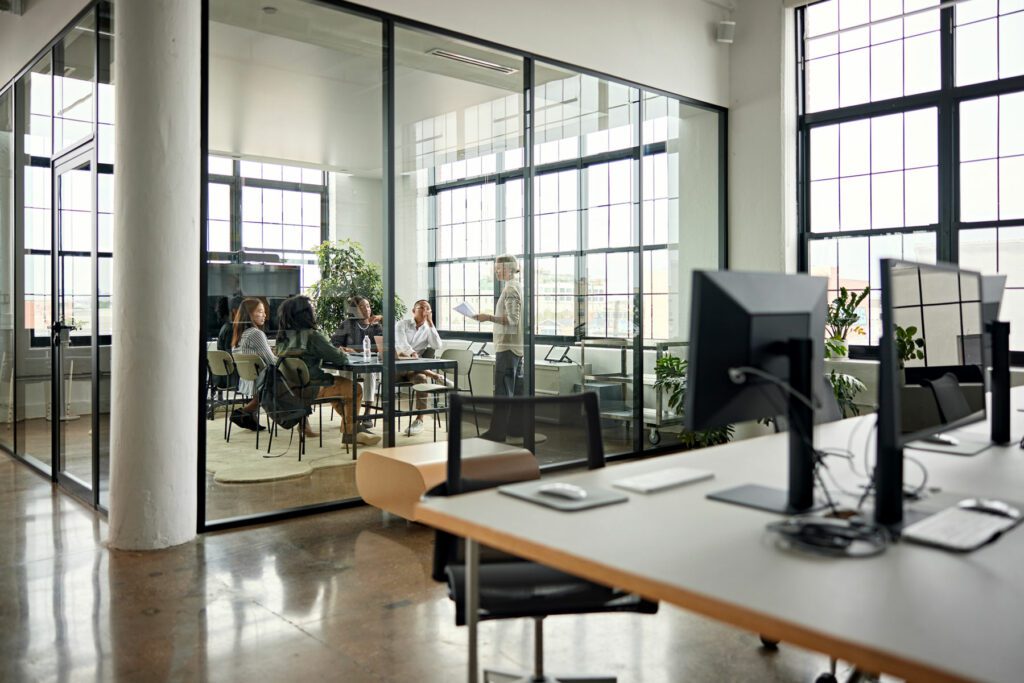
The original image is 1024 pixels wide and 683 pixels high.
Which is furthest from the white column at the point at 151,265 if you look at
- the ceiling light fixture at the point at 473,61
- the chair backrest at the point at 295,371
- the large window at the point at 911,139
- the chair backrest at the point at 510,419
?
the large window at the point at 911,139

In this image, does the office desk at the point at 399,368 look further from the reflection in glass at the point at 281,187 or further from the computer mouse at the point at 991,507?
the computer mouse at the point at 991,507

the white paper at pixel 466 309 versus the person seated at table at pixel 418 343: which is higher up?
the white paper at pixel 466 309

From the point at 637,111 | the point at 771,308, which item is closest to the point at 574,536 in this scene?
the point at 771,308

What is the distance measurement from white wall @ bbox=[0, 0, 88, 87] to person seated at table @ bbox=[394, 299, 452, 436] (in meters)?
2.71

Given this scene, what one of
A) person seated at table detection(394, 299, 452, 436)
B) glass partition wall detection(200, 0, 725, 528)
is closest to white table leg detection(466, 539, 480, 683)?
glass partition wall detection(200, 0, 725, 528)

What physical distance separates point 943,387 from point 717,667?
47.4 inches

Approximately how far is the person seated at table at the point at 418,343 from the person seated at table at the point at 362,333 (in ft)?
0.53

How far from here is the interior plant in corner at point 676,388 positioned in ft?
22.6

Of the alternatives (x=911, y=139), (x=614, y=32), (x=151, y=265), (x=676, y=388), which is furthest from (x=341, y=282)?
(x=911, y=139)

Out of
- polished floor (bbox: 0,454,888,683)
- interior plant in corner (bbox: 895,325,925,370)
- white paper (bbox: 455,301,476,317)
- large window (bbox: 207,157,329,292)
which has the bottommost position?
polished floor (bbox: 0,454,888,683)

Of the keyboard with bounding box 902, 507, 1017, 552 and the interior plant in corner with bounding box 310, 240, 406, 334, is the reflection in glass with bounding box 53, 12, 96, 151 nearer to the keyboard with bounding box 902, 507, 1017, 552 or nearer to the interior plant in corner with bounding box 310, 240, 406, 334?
the interior plant in corner with bounding box 310, 240, 406, 334

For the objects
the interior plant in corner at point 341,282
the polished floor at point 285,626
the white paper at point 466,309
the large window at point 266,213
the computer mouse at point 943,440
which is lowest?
the polished floor at point 285,626

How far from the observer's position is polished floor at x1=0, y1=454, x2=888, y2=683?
9.25ft

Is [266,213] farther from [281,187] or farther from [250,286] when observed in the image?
[250,286]
